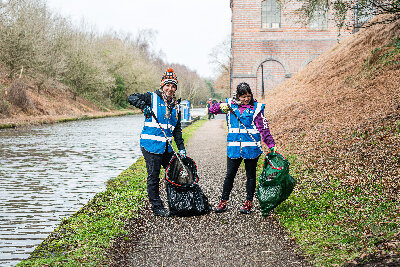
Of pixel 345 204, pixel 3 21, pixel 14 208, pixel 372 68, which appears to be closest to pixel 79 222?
pixel 14 208

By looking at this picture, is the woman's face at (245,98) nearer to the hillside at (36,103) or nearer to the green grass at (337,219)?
the green grass at (337,219)

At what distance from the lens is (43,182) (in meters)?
8.45

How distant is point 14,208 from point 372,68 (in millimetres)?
10188

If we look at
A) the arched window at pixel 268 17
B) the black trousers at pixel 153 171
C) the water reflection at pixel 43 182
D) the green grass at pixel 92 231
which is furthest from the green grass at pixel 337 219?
the arched window at pixel 268 17

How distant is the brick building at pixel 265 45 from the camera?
30.7 meters

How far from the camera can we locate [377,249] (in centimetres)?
373

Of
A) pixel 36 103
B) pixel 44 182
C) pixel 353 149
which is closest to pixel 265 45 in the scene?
pixel 36 103

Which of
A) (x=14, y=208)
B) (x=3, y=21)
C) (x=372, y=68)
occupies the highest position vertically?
(x=3, y=21)

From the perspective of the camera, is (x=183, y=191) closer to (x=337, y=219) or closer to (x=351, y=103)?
(x=337, y=219)

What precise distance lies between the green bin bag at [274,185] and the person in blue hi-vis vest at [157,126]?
1.19 metres

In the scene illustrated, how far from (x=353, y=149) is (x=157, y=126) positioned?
4023 mm

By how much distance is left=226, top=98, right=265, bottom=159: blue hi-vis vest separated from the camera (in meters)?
5.60

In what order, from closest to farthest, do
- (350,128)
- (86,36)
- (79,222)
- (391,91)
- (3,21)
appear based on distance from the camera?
(79,222), (350,128), (391,91), (3,21), (86,36)

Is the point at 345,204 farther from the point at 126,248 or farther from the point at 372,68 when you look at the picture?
the point at 372,68
